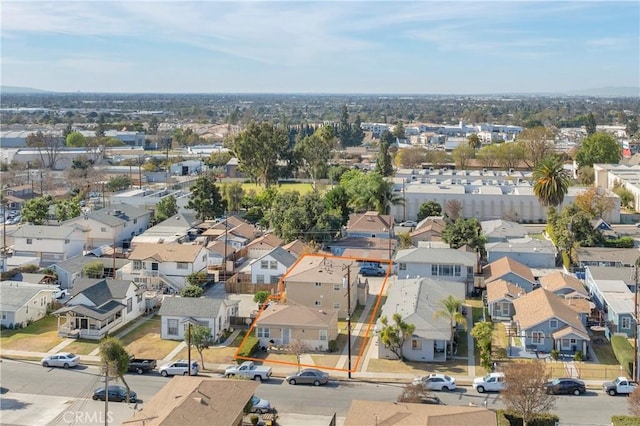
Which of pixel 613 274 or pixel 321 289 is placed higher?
pixel 613 274

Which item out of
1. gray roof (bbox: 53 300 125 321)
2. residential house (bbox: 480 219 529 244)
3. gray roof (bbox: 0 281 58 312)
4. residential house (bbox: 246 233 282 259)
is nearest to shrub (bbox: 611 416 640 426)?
gray roof (bbox: 53 300 125 321)

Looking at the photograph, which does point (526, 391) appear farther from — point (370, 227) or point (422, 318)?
point (370, 227)

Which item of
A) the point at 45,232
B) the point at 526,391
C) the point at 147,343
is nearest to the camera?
the point at 526,391

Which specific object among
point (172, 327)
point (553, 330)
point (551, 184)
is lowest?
point (172, 327)

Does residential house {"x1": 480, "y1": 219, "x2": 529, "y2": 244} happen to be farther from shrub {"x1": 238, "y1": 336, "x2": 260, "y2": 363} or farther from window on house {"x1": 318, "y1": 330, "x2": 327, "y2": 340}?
shrub {"x1": 238, "y1": 336, "x2": 260, "y2": 363}

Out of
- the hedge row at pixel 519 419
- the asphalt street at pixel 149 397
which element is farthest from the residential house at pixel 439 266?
the hedge row at pixel 519 419

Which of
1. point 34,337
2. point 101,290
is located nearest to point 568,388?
point 101,290

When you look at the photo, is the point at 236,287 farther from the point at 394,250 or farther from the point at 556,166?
the point at 556,166
